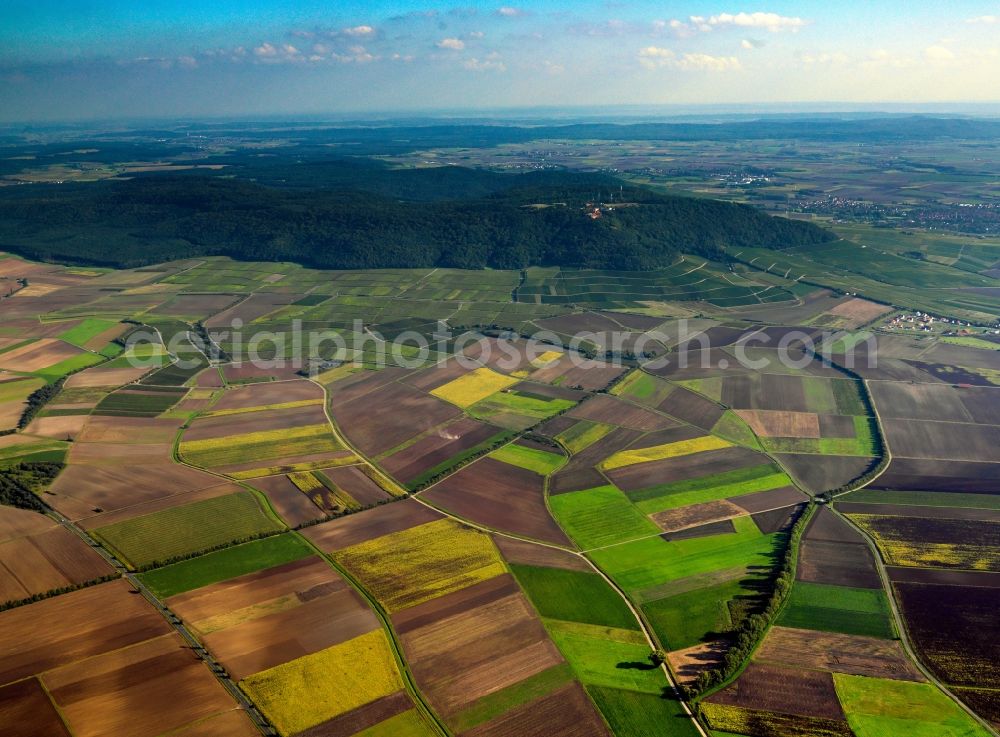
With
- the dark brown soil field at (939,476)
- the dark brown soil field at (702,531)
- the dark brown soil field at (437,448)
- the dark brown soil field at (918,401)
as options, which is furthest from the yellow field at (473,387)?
the dark brown soil field at (918,401)

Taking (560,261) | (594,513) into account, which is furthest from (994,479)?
(560,261)

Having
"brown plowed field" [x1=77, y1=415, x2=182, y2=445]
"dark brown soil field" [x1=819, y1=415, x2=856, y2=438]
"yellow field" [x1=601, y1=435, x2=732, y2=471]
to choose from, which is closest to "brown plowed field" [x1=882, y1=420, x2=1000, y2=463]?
"dark brown soil field" [x1=819, y1=415, x2=856, y2=438]

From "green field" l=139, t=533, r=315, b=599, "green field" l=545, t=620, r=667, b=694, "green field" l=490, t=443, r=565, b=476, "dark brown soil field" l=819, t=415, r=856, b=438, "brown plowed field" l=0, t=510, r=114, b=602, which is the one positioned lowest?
"green field" l=545, t=620, r=667, b=694

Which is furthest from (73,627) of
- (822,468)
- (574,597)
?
(822,468)

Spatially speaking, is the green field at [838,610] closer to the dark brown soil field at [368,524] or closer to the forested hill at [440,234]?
the dark brown soil field at [368,524]

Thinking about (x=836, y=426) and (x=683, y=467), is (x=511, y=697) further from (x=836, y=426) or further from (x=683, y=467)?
(x=836, y=426)

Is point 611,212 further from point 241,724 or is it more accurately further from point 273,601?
point 241,724

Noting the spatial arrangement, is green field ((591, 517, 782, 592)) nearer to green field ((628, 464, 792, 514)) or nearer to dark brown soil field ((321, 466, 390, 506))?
green field ((628, 464, 792, 514))

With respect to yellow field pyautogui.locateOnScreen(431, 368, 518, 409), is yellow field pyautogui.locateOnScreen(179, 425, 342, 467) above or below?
below
